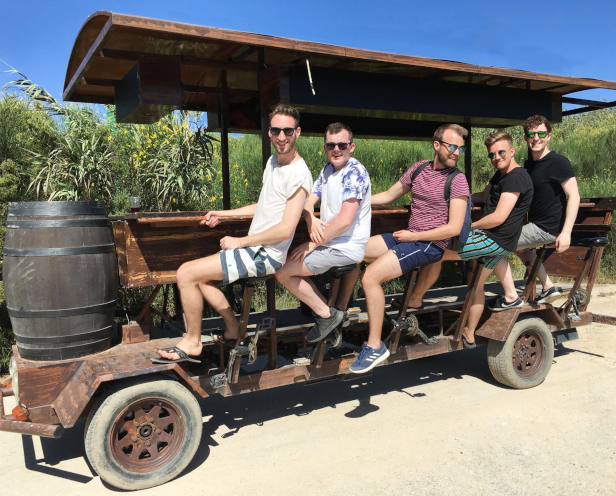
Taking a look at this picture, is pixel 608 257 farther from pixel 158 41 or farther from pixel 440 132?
pixel 158 41

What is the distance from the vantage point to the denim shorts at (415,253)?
4141 mm

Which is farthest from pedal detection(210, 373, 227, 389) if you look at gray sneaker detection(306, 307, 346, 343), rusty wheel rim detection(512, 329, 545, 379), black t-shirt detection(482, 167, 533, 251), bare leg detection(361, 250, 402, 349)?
rusty wheel rim detection(512, 329, 545, 379)

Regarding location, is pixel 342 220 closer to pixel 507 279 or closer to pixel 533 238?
pixel 507 279

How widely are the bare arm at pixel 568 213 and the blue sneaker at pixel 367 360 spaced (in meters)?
1.95

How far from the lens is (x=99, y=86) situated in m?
5.43

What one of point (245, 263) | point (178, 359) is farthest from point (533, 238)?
point (178, 359)

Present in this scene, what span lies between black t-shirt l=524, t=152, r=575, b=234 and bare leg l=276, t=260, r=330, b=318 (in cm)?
247

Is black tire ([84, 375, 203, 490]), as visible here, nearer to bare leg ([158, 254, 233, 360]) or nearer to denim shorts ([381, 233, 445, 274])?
bare leg ([158, 254, 233, 360])

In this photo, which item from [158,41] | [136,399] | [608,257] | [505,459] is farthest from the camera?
[608,257]

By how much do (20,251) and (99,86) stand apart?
2507mm

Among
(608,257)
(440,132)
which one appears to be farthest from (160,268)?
(608,257)

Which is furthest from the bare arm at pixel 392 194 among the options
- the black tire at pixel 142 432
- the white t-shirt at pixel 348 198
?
the black tire at pixel 142 432

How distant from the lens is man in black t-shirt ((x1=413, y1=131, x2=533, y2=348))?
4586mm

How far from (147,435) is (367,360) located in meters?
1.57
